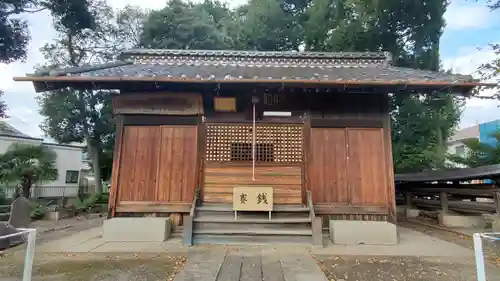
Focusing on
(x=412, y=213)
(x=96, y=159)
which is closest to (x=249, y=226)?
(x=412, y=213)

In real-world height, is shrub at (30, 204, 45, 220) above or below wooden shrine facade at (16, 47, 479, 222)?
below

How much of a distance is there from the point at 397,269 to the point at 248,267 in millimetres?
2051

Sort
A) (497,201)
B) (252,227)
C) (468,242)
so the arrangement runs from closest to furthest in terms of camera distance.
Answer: (252,227)
(468,242)
(497,201)

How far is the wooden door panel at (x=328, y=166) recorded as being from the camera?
629 cm

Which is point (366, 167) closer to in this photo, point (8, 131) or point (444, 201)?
point (444, 201)

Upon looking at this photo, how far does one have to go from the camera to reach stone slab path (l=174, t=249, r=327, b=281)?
369 cm

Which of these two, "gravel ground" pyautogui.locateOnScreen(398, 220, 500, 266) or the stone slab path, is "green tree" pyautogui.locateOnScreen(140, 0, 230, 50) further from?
the stone slab path

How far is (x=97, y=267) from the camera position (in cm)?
416

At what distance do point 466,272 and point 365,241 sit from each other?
178cm

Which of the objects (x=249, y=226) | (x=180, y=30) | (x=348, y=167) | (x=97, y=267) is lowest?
(x=97, y=267)

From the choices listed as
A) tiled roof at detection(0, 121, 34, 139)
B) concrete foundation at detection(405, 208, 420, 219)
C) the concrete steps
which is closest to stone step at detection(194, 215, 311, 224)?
the concrete steps

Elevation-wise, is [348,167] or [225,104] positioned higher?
[225,104]

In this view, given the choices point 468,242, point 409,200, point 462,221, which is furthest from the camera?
point 409,200

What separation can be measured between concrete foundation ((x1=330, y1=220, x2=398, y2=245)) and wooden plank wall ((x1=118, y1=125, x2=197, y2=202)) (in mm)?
3040
